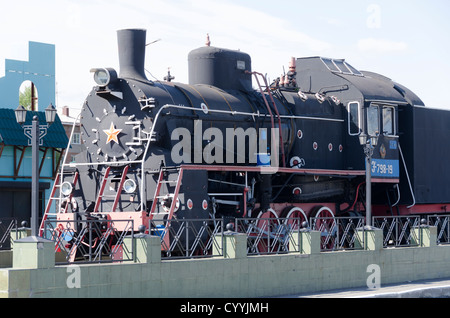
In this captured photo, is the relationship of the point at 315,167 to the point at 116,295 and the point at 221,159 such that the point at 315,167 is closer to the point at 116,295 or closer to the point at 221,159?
the point at 221,159

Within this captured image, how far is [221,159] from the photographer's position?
65.8 ft

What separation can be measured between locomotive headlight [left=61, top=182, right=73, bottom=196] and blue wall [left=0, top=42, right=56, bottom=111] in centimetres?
1339

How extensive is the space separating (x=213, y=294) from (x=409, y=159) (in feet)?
36.0

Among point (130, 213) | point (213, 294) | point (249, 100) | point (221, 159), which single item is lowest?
point (213, 294)

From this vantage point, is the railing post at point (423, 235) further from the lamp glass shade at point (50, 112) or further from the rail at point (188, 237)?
the lamp glass shade at point (50, 112)

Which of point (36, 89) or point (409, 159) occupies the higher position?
point (36, 89)

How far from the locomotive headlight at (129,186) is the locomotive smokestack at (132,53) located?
2720 mm

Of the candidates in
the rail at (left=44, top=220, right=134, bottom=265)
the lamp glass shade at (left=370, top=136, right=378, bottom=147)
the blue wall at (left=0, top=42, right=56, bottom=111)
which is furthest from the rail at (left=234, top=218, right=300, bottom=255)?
the blue wall at (left=0, top=42, right=56, bottom=111)

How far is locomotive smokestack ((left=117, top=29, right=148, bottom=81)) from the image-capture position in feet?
64.3

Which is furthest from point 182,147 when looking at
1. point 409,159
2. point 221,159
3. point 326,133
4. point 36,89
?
point 36,89

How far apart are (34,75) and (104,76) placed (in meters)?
15.6

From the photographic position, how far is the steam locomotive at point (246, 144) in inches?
738

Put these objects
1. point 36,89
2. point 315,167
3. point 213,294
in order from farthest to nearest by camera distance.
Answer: point 36,89, point 315,167, point 213,294

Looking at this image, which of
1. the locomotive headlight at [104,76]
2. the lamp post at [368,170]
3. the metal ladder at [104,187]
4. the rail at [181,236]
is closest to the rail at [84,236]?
the rail at [181,236]
